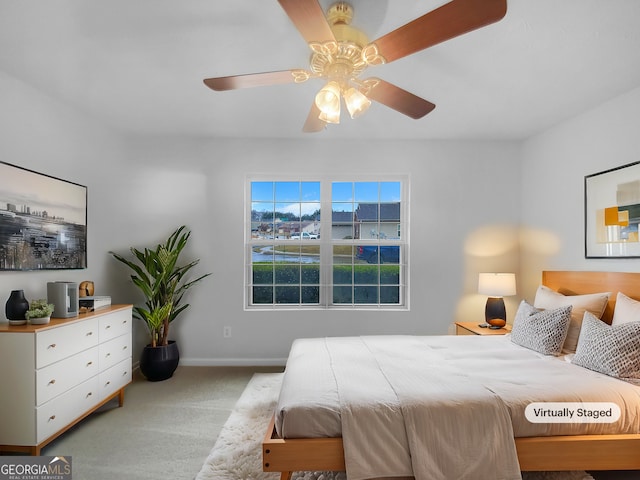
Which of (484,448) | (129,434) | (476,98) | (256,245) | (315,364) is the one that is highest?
(476,98)

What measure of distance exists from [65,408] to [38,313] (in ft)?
2.13

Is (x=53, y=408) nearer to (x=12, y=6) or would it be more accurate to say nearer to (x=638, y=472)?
(x=12, y=6)

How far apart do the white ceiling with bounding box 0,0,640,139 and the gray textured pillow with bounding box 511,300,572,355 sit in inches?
66.0

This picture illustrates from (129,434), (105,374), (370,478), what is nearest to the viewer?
(370,478)

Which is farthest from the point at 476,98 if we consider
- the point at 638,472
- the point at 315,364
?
the point at 638,472

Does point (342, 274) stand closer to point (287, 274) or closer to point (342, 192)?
point (287, 274)

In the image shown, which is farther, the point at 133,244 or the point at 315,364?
the point at 133,244

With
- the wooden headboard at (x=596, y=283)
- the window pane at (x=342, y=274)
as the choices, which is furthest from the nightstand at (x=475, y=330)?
the window pane at (x=342, y=274)

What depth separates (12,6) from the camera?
6.23 feet

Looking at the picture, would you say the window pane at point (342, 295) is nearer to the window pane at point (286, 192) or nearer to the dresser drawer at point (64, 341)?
the window pane at point (286, 192)

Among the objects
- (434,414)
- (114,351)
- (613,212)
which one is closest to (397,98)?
(434,414)

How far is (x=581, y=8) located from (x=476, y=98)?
3.71 ft

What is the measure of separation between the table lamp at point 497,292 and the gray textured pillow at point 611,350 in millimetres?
1180

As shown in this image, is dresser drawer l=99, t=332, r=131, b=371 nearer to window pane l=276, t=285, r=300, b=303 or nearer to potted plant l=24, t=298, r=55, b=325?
potted plant l=24, t=298, r=55, b=325
